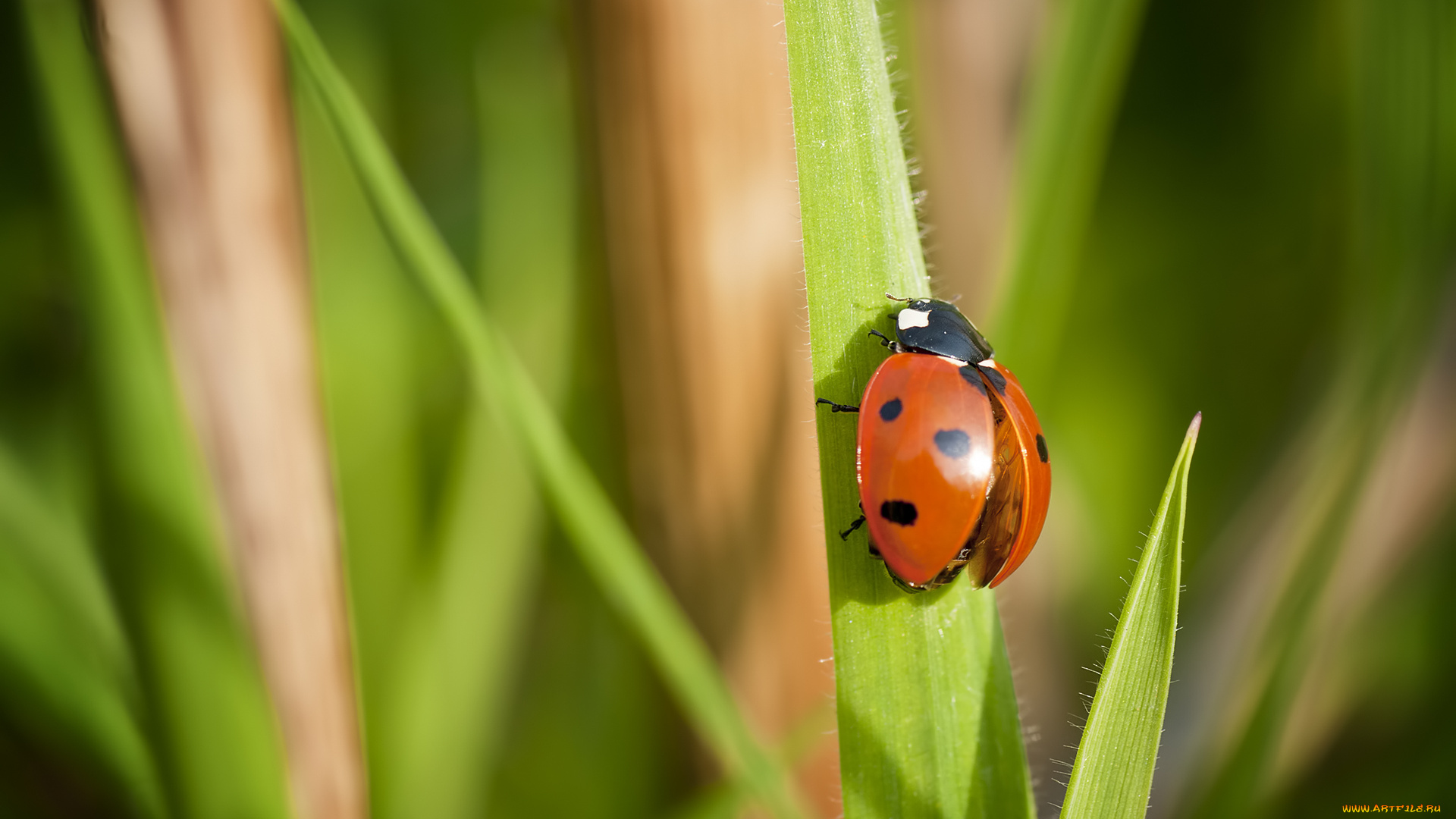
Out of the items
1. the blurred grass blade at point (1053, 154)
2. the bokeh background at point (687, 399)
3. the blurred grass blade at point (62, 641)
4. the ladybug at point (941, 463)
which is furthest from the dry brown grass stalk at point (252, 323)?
the blurred grass blade at point (1053, 154)

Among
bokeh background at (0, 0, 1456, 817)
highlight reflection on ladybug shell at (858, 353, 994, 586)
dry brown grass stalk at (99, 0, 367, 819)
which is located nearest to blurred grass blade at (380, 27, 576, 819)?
bokeh background at (0, 0, 1456, 817)

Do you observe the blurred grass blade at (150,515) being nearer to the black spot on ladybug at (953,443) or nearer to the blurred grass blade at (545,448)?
the blurred grass blade at (545,448)

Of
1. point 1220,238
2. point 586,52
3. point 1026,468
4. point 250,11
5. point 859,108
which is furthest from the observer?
point 1220,238

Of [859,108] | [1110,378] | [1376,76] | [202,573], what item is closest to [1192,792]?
[1110,378]

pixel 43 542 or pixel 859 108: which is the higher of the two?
pixel 859 108

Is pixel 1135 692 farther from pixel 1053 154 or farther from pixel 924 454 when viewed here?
pixel 1053 154

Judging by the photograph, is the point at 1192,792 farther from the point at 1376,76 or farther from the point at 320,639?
the point at 320,639
